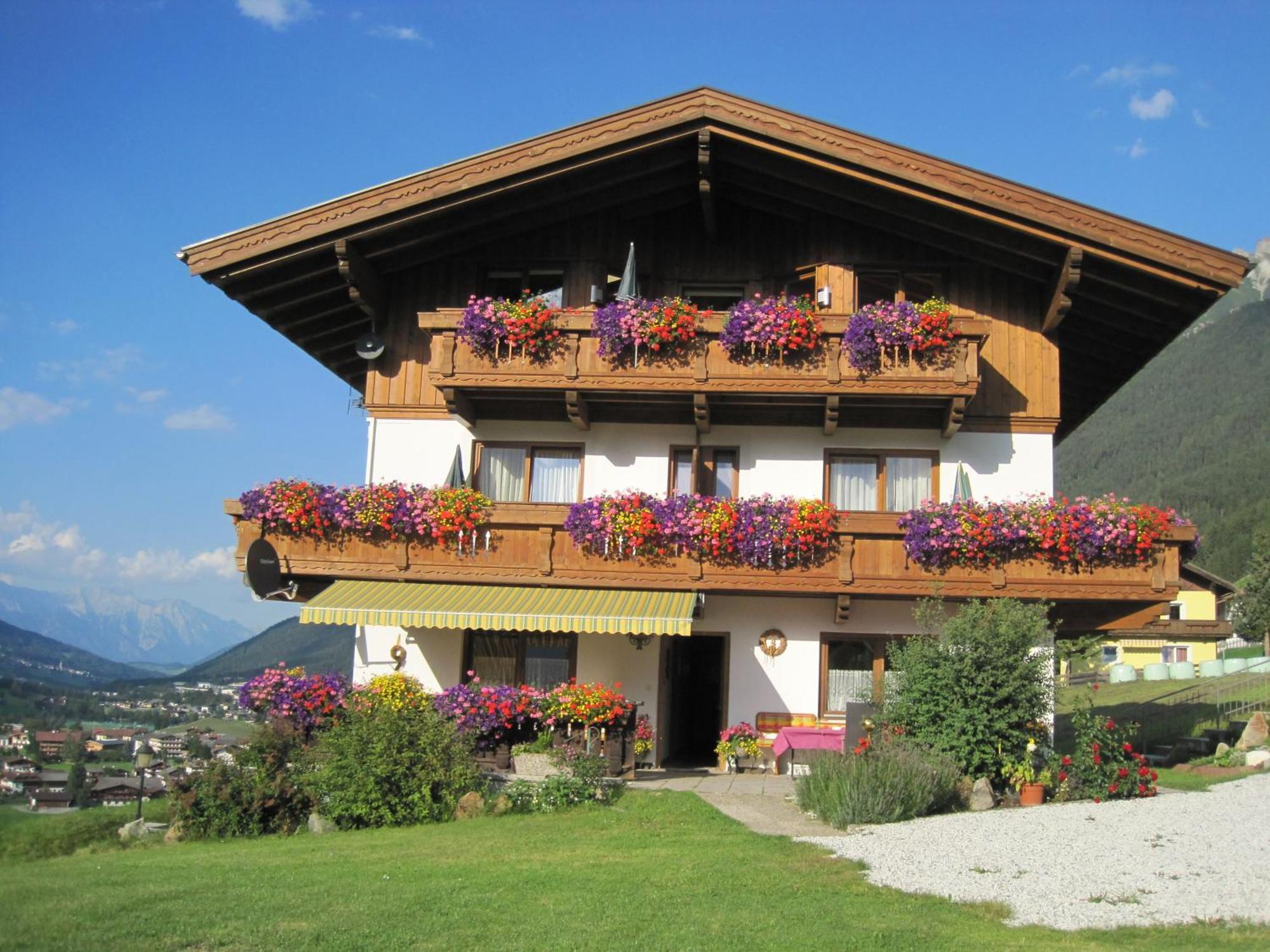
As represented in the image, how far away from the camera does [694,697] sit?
25.3 meters

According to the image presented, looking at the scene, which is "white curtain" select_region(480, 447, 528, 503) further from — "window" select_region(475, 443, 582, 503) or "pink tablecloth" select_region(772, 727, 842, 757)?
"pink tablecloth" select_region(772, 727, 842, 757)

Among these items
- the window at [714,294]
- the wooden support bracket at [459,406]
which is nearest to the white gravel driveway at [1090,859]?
the wooden support bracket at [459,406]

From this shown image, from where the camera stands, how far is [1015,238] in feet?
70.5

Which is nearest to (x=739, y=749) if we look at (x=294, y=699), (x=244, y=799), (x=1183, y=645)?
(x=294, y=699)

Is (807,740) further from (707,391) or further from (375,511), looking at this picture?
(375,511)

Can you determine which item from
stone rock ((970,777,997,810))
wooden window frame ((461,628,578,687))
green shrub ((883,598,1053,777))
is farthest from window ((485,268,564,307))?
stone rock ((970,777,997,810))

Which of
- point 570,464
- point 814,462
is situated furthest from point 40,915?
point 814,462

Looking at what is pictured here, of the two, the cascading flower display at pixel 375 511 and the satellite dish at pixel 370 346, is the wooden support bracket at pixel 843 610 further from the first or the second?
the satellite dish at pixel 370 346

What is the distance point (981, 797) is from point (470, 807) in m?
6.62

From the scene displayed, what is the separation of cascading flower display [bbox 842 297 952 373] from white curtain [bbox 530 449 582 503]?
5413 millimetres

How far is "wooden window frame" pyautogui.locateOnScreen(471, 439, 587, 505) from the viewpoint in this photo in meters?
22.8

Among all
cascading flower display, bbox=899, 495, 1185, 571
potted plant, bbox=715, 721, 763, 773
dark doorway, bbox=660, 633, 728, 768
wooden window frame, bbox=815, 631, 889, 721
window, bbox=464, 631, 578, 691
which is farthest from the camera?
dark doorway, bbox=660, 633, 728, 768

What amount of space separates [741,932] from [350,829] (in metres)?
7.46

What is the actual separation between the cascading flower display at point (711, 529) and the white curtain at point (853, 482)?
6.26ft
